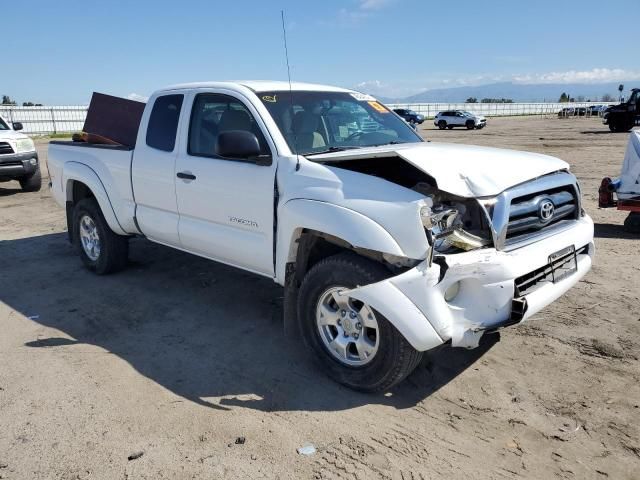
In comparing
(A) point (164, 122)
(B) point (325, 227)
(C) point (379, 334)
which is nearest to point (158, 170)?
(A) point (164, 122)

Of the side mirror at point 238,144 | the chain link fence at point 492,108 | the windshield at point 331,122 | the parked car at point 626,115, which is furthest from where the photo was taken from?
the chain link fence at point 492,108

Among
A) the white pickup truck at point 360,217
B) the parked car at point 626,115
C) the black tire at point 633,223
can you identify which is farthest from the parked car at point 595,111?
the white pickup truck at point 360,217

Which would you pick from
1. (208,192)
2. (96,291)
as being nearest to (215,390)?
(208,192)

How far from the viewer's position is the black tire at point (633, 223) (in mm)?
7695

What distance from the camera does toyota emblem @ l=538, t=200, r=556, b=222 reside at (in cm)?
Answer: 377

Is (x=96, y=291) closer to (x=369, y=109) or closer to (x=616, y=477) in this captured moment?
(x=369, y=109)

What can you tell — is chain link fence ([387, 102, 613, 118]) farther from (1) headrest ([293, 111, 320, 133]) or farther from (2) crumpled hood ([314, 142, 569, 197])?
(2) crumpled hood ([314, 142, 569, 197])

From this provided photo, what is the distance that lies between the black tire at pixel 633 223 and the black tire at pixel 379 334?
5.75m

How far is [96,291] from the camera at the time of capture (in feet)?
19.1

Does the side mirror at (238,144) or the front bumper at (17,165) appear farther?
the front bumper at (17,165)

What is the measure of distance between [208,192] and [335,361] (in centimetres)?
182

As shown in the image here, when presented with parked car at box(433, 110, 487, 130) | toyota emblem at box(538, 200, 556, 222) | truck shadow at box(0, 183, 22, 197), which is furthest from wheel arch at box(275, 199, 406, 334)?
parked car at box(433, 110, 487, 130)

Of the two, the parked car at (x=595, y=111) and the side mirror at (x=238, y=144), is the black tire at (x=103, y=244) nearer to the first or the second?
the side mirror at (x=238, y=144)

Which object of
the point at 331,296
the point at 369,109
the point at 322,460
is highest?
the point at 369,109
